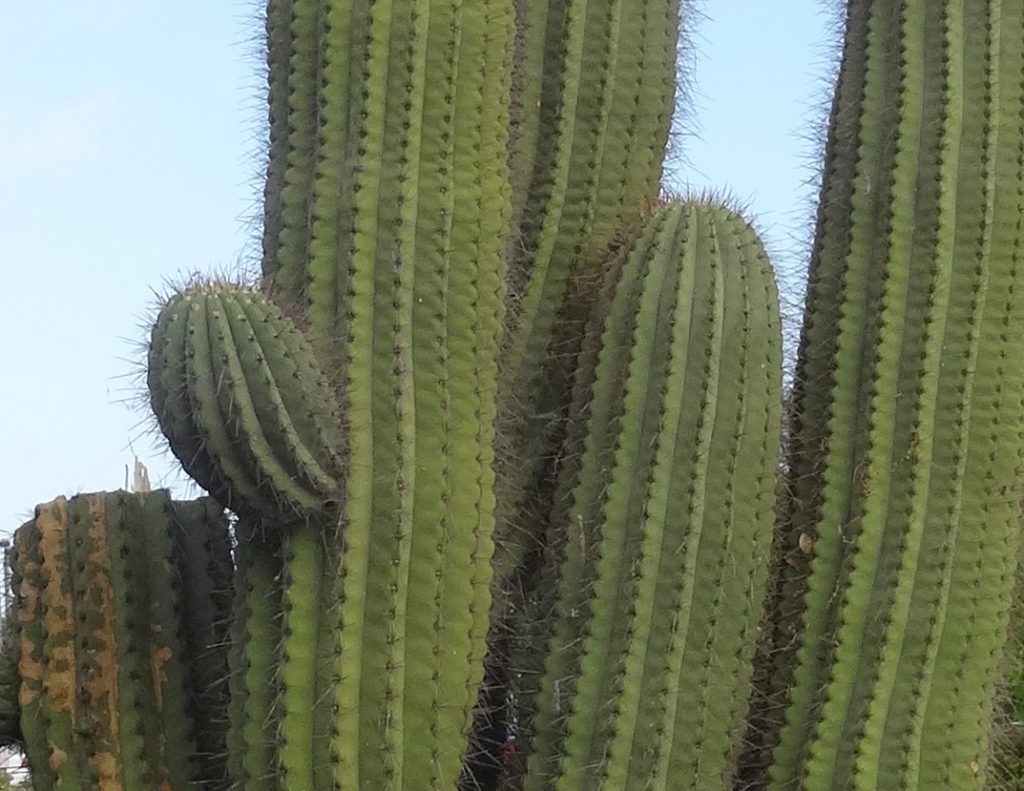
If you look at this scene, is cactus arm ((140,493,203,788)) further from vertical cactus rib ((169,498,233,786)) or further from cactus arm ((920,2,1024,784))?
cactus arm ((920,2,1024,784))

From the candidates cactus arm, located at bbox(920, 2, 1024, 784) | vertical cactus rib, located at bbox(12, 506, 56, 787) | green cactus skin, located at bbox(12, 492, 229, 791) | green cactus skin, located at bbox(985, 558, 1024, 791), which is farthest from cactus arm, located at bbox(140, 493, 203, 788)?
green cactus skin, located at bbox(985, 558, 1024, 791)

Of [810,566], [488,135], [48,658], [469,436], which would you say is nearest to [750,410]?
[810,566]

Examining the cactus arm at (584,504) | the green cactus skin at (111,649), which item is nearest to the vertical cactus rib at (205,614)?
the green cactus skin at (111,649)

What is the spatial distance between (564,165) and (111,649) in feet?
5.13

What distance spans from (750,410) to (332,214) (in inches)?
40.0

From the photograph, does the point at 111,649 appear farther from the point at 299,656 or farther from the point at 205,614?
the point at 299,656

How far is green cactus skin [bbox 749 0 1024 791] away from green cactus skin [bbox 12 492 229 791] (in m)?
1.33

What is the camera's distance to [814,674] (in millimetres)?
3459

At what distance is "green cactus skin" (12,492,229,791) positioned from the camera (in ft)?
11.4

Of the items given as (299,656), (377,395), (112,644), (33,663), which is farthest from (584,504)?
(33,663)

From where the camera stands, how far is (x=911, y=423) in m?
3.53

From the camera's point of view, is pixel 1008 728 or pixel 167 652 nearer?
pixel 167 652

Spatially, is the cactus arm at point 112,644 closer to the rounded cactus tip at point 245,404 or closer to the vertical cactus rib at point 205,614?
the vertical cactus rib at point 205,614

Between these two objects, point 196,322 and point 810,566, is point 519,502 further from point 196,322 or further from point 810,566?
point 196,322
